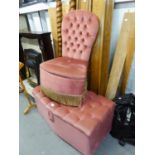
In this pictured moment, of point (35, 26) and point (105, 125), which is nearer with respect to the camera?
point (105, 125)

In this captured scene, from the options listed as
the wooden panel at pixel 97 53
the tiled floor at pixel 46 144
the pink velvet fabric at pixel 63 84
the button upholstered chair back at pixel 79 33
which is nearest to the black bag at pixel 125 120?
the tiled floor at pixel 46 144

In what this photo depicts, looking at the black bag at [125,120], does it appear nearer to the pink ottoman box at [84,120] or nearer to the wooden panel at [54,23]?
the pink ottoman box at [84,120]

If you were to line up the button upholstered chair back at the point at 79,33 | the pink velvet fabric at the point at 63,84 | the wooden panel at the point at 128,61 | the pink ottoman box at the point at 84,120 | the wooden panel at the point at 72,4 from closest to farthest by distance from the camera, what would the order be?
Result: the pink ottoman box at the point at 84,120 < the pink velvet fabric at the point at 63,84 < the wooden panel at the point at 128,61 < the button upholstered chair back at the point at 79,33 < the wooden panel at the point at 72,4

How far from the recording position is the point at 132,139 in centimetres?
158

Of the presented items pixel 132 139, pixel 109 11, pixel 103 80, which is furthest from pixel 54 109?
pixel 109 11

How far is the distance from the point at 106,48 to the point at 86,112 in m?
0.73

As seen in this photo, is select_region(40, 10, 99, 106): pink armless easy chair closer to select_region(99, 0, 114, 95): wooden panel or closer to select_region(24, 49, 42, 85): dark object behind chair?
select_region(99, 0, 114, 95): wooden panel

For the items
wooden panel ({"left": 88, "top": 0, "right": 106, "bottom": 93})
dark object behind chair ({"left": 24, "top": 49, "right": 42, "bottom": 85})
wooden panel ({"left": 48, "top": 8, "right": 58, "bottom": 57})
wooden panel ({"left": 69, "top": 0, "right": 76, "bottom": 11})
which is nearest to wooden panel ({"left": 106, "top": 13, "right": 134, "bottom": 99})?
wooden panel ({"left": 88, "top": 0, "right": 106, "bottom": 93})

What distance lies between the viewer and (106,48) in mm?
1675

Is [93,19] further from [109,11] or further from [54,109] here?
[54,109]

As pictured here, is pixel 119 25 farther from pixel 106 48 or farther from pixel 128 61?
pixel 128 61

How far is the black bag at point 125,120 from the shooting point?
1534mm

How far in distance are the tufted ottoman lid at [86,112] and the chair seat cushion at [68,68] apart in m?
0.33
